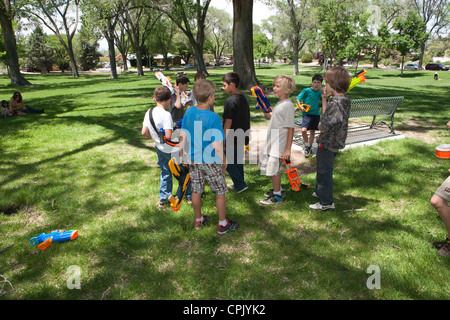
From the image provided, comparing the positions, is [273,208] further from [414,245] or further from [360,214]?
[414,245]

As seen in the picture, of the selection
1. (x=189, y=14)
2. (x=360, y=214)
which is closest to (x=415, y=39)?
(x=189, y=14)

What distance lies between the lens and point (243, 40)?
12.3m

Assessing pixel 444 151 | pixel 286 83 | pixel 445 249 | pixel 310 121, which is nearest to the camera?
pixel 444 151

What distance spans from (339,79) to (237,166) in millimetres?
1882

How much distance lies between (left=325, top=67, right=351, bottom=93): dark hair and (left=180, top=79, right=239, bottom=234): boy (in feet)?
4.58

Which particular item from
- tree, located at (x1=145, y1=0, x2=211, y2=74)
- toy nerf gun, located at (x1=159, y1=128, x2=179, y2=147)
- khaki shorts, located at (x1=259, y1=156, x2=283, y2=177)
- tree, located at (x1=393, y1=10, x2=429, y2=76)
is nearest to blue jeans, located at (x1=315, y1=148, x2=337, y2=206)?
khaki shorts, located at (x1=259, y1=156, x2=283, y2=177)

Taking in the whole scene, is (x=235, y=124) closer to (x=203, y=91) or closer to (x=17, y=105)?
(x=203, y=91)

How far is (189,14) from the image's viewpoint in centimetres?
2230

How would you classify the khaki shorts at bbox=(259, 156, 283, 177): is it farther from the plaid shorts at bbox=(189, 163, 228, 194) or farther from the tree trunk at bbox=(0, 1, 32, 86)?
the tree trunk at bbox=(0, 1, 32, 86)

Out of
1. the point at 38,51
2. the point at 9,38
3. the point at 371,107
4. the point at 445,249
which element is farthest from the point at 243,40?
the point at 38,51

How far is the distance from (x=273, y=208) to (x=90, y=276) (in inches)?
94.9

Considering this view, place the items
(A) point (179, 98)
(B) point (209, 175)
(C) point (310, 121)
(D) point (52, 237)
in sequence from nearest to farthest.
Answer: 1. (B) point (209, 175)
2. (D) point (52, 237)
3. (A) point (179, 98)
4. (C) point (310, 121)

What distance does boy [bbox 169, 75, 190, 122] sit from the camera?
464 cm
